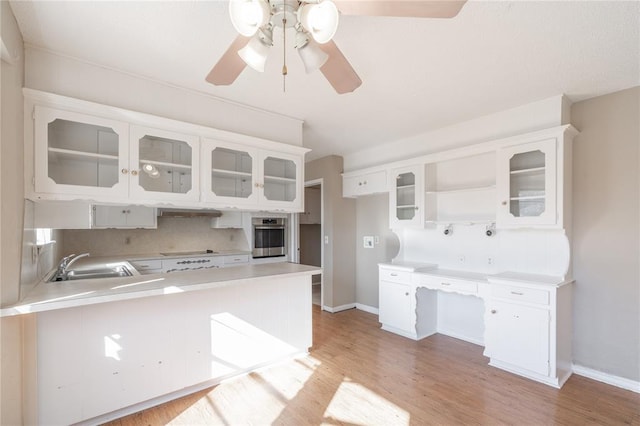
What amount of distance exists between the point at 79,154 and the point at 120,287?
3.14 ft

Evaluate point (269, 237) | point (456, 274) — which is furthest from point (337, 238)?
point (456, 274)

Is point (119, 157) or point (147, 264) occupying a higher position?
point (119, 157)

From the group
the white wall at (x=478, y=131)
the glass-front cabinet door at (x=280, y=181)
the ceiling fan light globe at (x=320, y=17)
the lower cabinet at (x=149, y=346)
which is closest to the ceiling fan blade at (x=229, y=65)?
the ceiling fan light globe at (x=320, y=17)

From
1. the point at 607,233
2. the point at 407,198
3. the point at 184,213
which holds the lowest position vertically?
the point at 607,233

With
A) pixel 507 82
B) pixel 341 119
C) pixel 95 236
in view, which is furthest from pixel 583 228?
pixel 95 236

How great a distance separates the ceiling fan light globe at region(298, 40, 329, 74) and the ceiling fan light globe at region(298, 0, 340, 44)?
0.65ft

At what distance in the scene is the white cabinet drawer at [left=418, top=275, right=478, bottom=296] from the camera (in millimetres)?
3037

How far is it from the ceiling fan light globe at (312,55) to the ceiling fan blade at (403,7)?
0.22m

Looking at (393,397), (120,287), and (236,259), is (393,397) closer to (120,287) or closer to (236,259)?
(120,287)

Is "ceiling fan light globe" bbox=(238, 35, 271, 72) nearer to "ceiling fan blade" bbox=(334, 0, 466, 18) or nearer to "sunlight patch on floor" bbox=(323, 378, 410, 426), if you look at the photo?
"ceiling fan blade" bbox=(334, 0, 466, 18)

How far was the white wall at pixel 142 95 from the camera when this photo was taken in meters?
2.00

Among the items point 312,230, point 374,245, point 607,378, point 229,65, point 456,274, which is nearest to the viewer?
point 229,65

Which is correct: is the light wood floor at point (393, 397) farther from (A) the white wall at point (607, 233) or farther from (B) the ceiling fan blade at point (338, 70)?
(B) the ceiling fan blade at point (338, 70)

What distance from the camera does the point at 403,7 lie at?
1.21 metres
